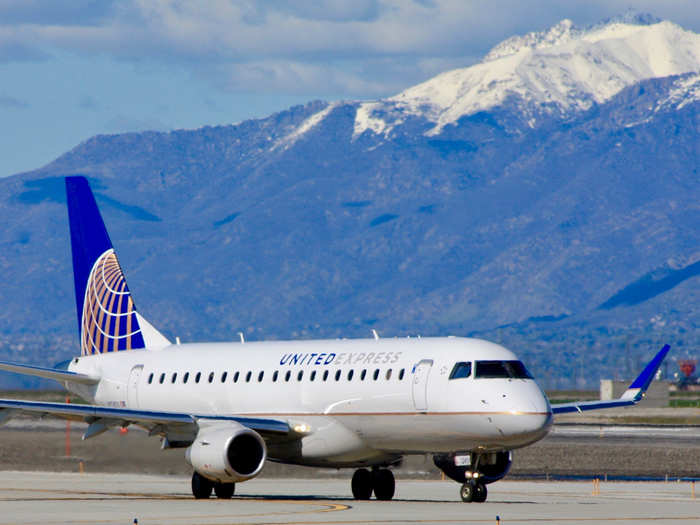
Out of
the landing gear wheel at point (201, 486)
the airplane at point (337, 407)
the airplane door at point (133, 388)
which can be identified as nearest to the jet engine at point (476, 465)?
the airplane at point (337, 407)

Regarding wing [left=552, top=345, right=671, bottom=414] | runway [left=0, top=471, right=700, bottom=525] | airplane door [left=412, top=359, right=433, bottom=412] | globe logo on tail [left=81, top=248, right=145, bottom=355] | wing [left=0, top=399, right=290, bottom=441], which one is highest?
globe logo on tail [left=81, top=248, right=145, bottom=355]

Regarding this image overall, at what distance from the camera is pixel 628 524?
116 ft

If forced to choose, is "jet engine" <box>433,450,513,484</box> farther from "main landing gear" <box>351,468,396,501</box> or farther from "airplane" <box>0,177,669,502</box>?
"main landing gear" <box>351,468,396,501</box>

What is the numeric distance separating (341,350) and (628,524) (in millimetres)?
13000

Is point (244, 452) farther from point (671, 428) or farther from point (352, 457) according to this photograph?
point (671, 428)

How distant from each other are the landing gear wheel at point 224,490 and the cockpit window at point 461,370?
24.4ft

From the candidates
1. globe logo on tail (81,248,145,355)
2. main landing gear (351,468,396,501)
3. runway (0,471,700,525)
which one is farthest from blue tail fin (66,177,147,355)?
main landing gear (351,468,396,501)

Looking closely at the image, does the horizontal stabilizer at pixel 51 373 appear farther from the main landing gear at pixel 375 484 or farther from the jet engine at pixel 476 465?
the jet engine at pixel 476 465

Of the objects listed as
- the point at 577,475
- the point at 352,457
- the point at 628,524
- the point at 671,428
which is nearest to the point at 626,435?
the point at 671,428

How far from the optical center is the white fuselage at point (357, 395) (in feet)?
137

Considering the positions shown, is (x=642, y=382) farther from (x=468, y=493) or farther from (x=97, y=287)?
(x=97, y=287)

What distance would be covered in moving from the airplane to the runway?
1196 millimetres

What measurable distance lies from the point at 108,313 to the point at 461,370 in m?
16.8

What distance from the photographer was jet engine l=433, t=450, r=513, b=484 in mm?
43156
